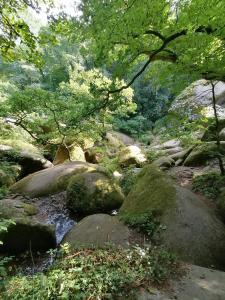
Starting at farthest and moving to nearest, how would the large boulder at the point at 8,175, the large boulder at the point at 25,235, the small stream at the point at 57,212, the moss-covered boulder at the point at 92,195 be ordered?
the large boulder at the point at 8,175
the moss-covered boulder at the point at 92,195
the small stream at the point at 57,212
the large boulder at the point at 25,235

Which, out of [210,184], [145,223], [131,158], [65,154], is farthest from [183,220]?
[65,154]

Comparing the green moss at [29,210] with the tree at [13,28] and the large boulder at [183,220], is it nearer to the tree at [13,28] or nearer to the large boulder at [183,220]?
the large boulder at [183,220]

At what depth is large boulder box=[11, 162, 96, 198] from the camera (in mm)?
8930

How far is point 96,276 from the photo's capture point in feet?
10.4

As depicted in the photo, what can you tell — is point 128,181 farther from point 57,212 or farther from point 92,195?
point 57,212

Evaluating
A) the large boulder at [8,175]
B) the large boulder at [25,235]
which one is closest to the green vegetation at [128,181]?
the large boulder at [25,235]

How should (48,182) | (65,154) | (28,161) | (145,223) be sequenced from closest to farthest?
(145,223) → (48,182) → (28,161) → (65,154)

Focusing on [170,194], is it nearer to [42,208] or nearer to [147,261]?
[147,261]

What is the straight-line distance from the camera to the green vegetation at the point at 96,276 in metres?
3.00

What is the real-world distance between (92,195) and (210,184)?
3.25m

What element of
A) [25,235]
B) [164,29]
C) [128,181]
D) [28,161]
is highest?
[164,29]

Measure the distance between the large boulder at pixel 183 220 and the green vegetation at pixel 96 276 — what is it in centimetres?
111

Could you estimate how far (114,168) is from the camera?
11.0m

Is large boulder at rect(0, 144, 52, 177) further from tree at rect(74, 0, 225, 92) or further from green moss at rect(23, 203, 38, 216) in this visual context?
tree at rect(74, 0, 225, 92)
